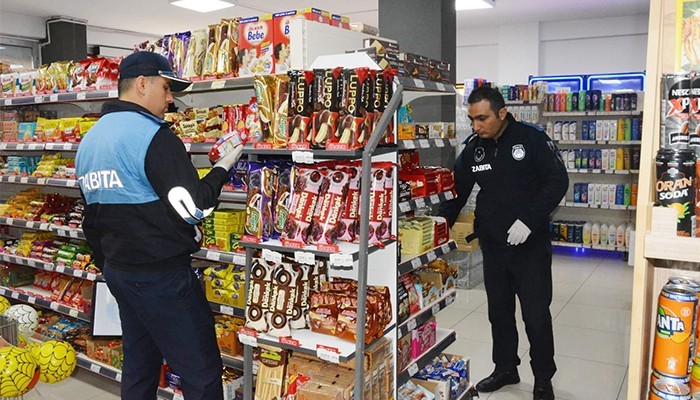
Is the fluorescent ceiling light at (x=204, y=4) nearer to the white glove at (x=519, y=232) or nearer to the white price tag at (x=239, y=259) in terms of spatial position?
the white price tag at (x=239, y=259)

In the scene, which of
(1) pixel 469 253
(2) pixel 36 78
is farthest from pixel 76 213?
(1) pixel 469 253

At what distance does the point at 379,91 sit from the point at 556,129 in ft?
21.8

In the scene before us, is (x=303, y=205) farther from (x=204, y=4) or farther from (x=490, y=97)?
(x=204, y=4)

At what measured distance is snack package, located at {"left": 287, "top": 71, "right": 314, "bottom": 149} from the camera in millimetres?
2590

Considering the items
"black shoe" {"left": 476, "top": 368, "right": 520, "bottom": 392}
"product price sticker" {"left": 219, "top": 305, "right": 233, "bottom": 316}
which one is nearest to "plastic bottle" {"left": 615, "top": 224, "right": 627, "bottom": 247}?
"black shoe" {"left": 476, "top": 368, "right": 520, "bottom": 392}

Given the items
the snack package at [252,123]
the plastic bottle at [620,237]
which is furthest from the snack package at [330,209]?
the plastic bottle at [620,237]

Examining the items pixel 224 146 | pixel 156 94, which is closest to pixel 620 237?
pixel 224 146

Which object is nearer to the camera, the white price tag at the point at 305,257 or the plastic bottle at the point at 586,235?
the white price tag at the point at 305,257

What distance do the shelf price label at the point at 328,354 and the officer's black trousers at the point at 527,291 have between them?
1547mm

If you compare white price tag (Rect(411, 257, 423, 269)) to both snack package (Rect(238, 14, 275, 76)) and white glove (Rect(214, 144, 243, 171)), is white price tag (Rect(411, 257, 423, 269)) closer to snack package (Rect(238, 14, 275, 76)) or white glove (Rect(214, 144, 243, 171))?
white glove (Rect(214, 144, 243, 171))

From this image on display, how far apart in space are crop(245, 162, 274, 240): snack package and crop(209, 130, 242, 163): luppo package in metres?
0.20

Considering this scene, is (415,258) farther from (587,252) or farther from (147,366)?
(587,252)

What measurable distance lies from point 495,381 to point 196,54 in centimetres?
292

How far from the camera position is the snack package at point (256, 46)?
10.4 ft
